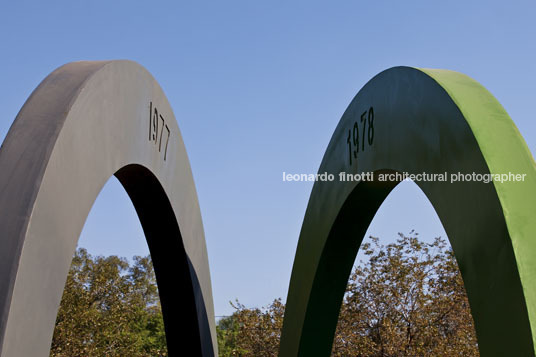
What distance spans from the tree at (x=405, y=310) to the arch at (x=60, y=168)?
1321 cm

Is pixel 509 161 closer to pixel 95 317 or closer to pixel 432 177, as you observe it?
pixel 432 177

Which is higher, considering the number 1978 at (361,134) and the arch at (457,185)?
the number 1978 at (361,134)

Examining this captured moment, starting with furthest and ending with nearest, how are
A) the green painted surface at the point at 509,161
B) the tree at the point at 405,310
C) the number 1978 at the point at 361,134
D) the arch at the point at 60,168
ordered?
the tree at the point at 405,310
the number 1978 at the point at 361,134
the arch at the point at 60,168
the green painted surface at the point at 509,161

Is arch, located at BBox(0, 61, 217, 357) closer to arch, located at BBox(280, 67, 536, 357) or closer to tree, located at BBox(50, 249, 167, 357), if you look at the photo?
arch, located at BBox(280, 67, 536, 357)

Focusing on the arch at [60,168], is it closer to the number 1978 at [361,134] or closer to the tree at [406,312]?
the number 1978 at [361,134]

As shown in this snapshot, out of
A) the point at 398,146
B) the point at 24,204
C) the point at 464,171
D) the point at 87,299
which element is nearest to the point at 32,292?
the point at 24,204

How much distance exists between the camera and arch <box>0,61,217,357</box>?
2.93m

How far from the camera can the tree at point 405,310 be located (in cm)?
1772

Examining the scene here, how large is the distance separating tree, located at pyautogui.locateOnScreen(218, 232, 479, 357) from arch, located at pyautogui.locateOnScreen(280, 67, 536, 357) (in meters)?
11.8

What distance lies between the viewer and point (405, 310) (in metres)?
18.2

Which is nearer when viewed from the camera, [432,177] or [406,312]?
[432,177]

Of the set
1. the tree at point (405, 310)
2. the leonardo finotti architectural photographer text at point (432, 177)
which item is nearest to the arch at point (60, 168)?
the leonardo finotti architectural photographer text at point (432, 177)

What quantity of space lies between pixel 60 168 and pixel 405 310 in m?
16.2

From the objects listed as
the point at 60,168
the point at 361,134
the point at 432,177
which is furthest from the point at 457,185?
the point at 361,134
